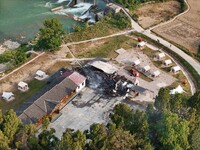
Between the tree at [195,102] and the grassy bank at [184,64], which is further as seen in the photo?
the grassy bank at [184,64]

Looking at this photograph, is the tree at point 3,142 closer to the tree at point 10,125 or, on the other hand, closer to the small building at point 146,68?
the tree at point 10,125

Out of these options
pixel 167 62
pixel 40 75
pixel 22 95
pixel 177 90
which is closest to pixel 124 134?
pixel 177 90

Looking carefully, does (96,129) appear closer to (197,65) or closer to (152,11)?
(197,65)

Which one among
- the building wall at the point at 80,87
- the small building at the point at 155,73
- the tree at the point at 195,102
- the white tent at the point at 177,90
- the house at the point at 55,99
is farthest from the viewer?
the small building at the point at 155,73

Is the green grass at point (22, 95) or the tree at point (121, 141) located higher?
the tree at point (121, 141)

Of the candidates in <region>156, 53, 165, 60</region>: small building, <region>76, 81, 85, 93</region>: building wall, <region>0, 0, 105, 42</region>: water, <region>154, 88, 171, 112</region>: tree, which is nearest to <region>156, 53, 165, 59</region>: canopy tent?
<region>156, 53, 165, 60</region>: small building

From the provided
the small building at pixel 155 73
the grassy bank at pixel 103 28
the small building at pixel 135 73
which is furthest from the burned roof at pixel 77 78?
the grassy bank at pixel 103 28

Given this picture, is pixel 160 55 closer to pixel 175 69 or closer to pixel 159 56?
pixel 159 56
